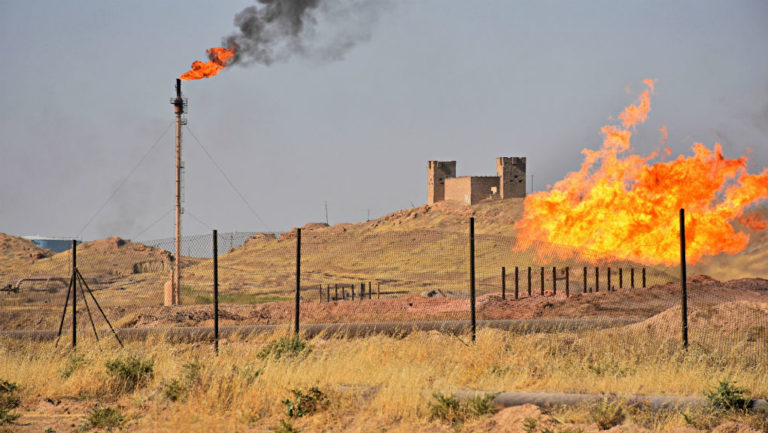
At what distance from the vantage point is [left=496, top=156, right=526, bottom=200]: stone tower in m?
112

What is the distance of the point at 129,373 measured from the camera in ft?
49.8

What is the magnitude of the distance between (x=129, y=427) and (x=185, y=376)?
1.61 metres

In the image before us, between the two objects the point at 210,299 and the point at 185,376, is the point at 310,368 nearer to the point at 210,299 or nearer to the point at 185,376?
the point at 185,376

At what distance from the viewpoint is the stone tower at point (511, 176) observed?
112 meters

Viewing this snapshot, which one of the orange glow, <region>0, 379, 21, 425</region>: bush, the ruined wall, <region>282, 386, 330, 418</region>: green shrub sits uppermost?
the ruined wall

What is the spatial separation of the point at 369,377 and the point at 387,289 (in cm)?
4368

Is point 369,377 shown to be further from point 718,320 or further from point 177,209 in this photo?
point 177,209

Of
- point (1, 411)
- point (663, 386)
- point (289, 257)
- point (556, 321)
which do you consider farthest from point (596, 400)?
point (289, 257)

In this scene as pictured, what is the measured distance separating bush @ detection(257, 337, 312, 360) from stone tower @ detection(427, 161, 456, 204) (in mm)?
101365

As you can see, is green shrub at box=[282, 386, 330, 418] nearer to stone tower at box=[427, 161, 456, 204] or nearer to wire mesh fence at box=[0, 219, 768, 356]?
wire mesh fence at box=[0, 219, 768, 356]

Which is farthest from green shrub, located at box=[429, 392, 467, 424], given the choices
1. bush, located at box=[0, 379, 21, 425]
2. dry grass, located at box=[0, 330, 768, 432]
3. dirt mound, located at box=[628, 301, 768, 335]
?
dirt mound, located at box=[628, 301, 768, 335]

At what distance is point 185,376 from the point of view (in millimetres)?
13938

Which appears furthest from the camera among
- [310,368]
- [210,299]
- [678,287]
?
[210,299]

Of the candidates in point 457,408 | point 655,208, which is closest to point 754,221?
point 655,208
